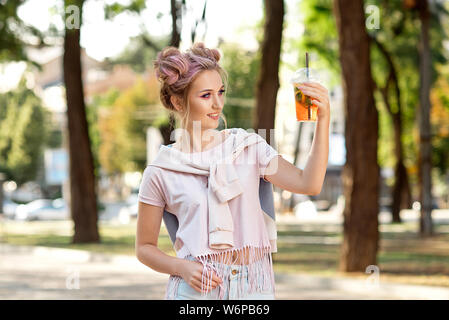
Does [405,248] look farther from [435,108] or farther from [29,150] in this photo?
[29,150]

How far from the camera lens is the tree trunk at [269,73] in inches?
753

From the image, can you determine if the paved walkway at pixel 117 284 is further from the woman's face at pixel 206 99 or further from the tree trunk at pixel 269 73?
the woman's face at pixel 206 99

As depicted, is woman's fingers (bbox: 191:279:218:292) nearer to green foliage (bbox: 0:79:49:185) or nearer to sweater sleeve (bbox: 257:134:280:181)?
sweater sleeve (bbox: 257:134:280:181)

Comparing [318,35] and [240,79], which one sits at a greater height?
[240,79]

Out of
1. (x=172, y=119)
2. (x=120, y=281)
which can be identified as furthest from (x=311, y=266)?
(x=172, y=119)

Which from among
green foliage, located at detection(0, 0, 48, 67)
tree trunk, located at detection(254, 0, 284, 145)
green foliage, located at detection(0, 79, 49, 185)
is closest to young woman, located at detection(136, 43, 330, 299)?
tree trunk, located at detection(254, 0, 284, 145)

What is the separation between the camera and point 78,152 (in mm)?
27281

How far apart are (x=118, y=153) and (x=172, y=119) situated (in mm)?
87665

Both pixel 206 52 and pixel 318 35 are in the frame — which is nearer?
pixel 206 52

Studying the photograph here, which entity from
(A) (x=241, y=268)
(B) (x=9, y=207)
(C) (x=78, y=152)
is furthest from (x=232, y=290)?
(B) (x=9, y=207)

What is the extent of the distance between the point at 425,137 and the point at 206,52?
25.7 meters

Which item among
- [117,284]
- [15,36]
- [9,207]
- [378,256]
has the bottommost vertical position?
[9,207]

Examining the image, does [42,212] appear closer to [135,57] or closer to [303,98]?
[135,57]

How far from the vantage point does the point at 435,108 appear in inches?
2243
